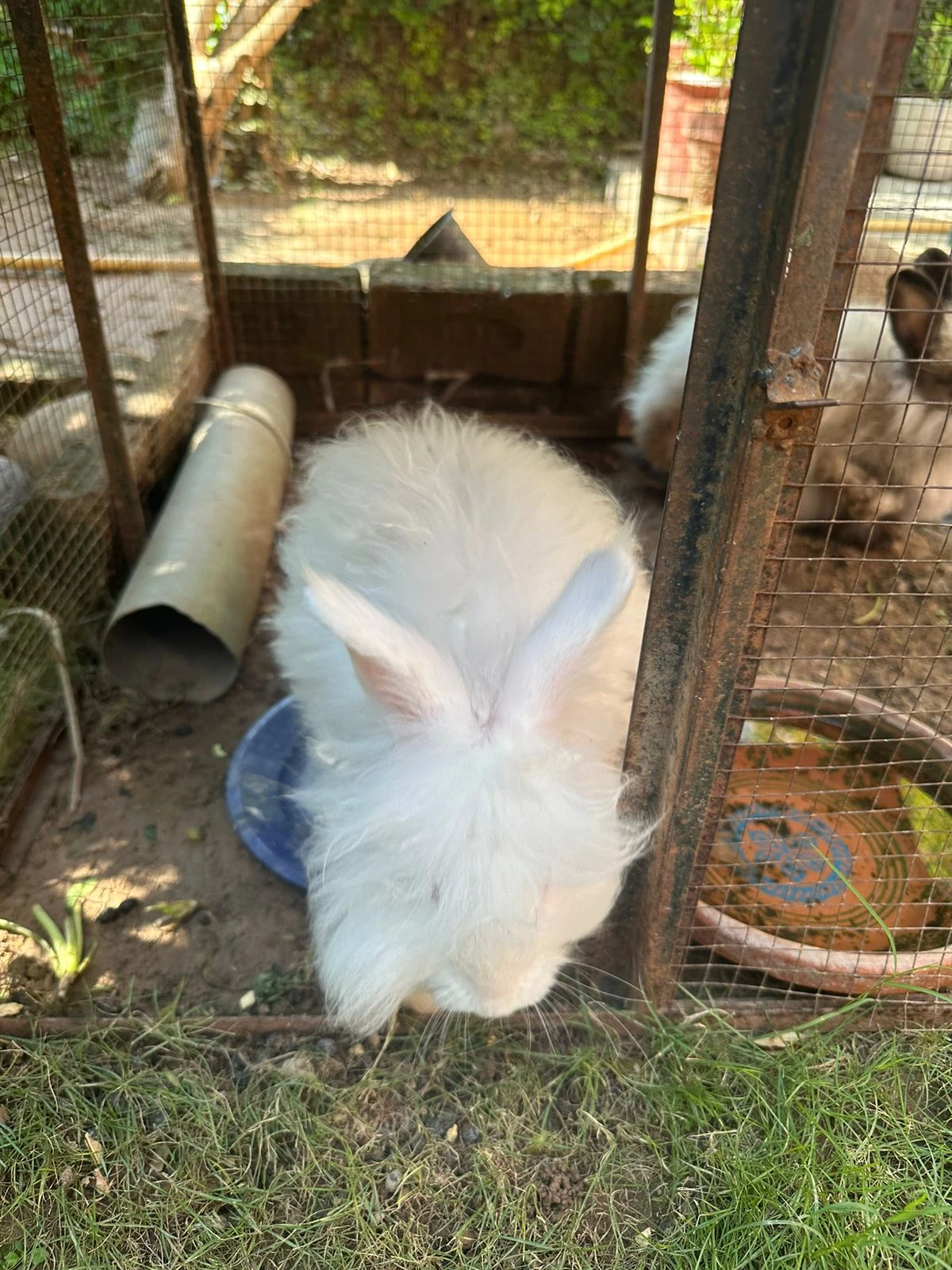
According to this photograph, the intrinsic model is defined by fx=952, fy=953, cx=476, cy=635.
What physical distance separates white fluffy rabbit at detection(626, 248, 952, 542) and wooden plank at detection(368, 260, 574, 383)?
19.9 inches

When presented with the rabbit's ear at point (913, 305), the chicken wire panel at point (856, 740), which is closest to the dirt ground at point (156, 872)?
the chicken wire panel at point (856, 740)

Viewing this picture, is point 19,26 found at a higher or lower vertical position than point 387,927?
higher

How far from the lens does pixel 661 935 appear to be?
193 cm

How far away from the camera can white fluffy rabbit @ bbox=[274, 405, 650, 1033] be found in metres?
1.53

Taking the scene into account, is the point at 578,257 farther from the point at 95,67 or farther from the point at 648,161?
the point at 95,67

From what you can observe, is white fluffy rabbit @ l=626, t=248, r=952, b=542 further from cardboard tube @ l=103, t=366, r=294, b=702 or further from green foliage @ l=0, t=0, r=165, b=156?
green foliage @ l=0, t=0, r=165, b=156

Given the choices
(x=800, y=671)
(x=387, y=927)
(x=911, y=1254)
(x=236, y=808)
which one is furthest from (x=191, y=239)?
(x=911, y=1254)

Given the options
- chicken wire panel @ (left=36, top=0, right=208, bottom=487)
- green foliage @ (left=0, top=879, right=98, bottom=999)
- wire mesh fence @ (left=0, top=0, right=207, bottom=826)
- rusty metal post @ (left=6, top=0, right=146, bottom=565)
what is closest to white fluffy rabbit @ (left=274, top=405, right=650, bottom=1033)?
green foliage @ (left=0, top=879, right=98, bottom=999)

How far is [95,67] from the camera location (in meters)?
3.17

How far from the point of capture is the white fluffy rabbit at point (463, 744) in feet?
5.01

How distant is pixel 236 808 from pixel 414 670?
4.23ft

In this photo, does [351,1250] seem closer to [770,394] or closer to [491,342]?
[770,394]

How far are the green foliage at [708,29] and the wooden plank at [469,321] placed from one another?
1465mm

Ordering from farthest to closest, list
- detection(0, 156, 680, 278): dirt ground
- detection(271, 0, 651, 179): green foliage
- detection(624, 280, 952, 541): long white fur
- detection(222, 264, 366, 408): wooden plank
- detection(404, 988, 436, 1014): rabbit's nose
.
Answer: detection(271, 0, 651, 179): green foliage < detection(222, 264, 366, 408): wooden plank < detection(0, 156, 680, 278): dirt ground < detection(624, 280, 952, 541): long white fur < detection(404, 988, 436, 1014): rabbit's nose
